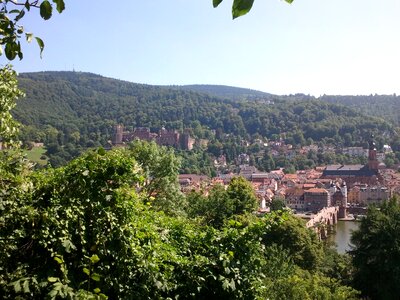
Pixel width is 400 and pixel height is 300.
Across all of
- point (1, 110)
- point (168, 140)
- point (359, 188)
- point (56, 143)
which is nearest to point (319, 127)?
point (168, 140)

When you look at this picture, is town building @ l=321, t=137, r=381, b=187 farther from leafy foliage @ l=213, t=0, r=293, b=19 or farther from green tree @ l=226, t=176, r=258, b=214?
leafy foliage @ l=213, t=0, r=293, b=19

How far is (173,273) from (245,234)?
0.84 meters

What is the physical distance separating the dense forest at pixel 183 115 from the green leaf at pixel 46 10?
85.3 meters

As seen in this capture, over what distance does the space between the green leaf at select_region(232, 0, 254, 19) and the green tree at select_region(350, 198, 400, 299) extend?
1477 cm

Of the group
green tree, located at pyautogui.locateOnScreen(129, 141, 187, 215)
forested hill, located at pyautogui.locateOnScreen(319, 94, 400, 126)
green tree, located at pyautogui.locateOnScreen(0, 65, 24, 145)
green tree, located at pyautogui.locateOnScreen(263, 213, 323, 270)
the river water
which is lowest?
the river water

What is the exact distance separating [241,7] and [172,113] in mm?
128738

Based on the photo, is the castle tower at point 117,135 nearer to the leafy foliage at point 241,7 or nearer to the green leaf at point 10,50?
the green leaf at point 10,50

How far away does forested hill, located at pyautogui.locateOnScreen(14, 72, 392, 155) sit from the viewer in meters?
102

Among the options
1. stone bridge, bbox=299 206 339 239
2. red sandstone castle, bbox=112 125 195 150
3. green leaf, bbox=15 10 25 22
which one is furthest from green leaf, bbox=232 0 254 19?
red sandstone castle, bbox=112 125 195 150

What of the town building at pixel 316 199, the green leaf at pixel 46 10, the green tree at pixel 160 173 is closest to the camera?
the green leaf at pixel 46 10

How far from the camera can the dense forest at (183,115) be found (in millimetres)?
100312

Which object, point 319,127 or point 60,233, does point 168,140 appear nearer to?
point 319,127

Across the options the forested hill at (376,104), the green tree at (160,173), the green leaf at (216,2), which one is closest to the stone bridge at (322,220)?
the green tree at (160,173)

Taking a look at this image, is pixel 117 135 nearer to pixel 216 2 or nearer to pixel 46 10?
pixel 46 10
